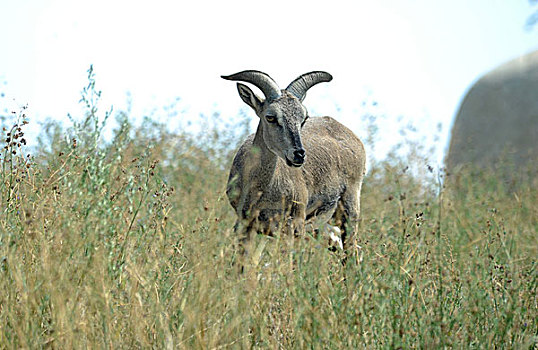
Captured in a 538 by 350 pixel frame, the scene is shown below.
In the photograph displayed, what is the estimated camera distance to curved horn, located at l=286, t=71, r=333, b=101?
648 cm

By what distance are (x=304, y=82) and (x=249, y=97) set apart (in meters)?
0.63

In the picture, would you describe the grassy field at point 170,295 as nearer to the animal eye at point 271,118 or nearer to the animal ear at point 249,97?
the animal eye at point 271,118

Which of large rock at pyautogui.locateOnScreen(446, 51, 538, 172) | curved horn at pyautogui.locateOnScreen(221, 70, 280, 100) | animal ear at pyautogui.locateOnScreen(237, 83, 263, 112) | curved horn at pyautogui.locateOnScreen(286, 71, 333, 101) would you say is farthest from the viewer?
large rock at pyautogui.locateOnScreen(446, 51, 538, 172)

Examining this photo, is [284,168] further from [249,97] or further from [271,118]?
[249,97]

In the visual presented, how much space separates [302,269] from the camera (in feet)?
11.9

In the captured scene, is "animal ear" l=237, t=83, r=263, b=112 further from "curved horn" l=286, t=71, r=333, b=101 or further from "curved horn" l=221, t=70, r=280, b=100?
"curved horn" l=286, t=71, r=333, b=101

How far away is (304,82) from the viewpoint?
259 inches

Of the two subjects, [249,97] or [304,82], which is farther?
[304,82]

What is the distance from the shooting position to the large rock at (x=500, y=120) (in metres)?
15.8

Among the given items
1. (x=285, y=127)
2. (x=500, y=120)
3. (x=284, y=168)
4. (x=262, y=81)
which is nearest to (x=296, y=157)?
(x=285, y=127)

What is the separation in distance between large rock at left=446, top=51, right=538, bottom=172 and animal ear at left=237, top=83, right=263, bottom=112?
10060 millimetres

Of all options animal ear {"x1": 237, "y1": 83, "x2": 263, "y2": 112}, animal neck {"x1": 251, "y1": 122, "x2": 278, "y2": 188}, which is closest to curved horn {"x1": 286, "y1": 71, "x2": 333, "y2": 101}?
animal ear {"x1": 237, "y1": 83, "x2": 263, "y2": 112}

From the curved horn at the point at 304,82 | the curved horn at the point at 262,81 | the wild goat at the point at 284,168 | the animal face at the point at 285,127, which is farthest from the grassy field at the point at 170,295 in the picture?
the curved horn at the point at 304,82

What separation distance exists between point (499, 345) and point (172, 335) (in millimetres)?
1786
